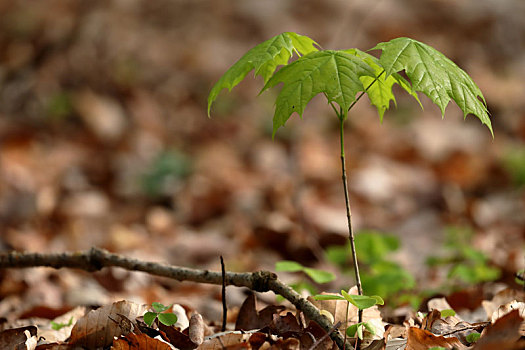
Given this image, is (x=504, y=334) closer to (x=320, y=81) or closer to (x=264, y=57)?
(x=320, y=81)

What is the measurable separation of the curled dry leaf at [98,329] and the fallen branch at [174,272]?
0.21m

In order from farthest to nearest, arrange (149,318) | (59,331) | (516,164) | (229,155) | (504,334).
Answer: (229,155), (516,164), (59,331), (149,318), (504,334)

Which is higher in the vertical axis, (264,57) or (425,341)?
(264,57)

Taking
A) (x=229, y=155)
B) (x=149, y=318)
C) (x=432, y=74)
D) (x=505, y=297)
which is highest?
(x=229, y=155)

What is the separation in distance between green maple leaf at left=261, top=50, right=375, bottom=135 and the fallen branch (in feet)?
1.63

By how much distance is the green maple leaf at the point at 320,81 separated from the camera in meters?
1.09

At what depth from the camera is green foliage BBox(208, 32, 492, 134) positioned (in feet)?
3.59

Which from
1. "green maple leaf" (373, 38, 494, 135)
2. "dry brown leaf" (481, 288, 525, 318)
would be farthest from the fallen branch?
"dry brown leaf" (481, 288, 525, 318)

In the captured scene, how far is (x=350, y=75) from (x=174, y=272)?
2.74 ft

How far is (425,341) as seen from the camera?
4.01 feet

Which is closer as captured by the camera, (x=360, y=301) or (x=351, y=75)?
(x=351, y=75)

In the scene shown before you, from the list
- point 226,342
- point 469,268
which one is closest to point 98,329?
point 226,342

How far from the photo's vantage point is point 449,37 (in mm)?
6750

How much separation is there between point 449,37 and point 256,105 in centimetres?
289
